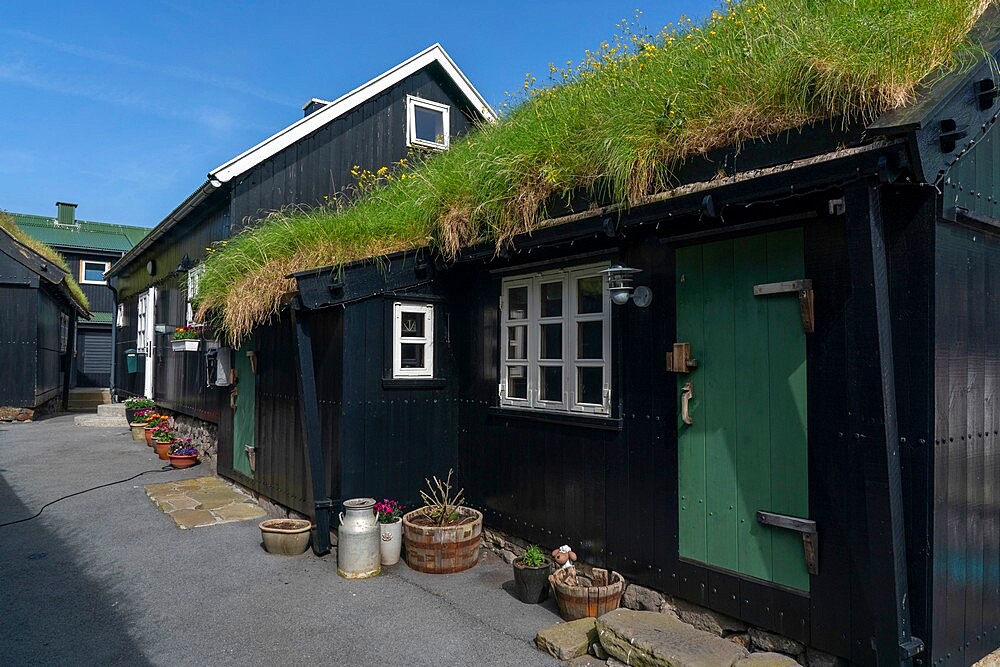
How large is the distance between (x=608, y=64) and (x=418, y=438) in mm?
4412

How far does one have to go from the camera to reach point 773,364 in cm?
418

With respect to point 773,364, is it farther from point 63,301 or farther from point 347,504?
point 63,301

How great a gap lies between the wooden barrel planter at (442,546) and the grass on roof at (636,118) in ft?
8.71


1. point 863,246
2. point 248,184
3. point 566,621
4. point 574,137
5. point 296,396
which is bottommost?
point 566,621

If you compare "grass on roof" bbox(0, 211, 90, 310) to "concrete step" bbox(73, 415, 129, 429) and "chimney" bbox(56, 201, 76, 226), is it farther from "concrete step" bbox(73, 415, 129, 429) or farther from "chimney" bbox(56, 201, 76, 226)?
"chimney" bbox(56, 201, 76, 226)

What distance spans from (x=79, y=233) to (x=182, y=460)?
2453 cm

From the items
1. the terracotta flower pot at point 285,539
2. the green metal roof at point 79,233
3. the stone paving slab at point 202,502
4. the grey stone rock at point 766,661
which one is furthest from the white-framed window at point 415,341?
the green metal roof at point 79,233

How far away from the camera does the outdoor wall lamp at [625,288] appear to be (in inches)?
188

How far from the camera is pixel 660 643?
419 centimetres

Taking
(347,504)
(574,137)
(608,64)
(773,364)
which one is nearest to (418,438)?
(347,504)

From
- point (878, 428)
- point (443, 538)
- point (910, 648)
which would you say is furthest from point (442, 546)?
point (878, 428)

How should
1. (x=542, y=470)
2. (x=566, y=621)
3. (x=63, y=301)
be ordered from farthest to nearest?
(x=63, y=301)
(x=542, y=470)
(x=566, y=621)

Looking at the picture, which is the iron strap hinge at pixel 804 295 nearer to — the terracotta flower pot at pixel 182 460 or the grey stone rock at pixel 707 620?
the grey stone rock at pixel 707 620

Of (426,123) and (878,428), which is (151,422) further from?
(878,428)
